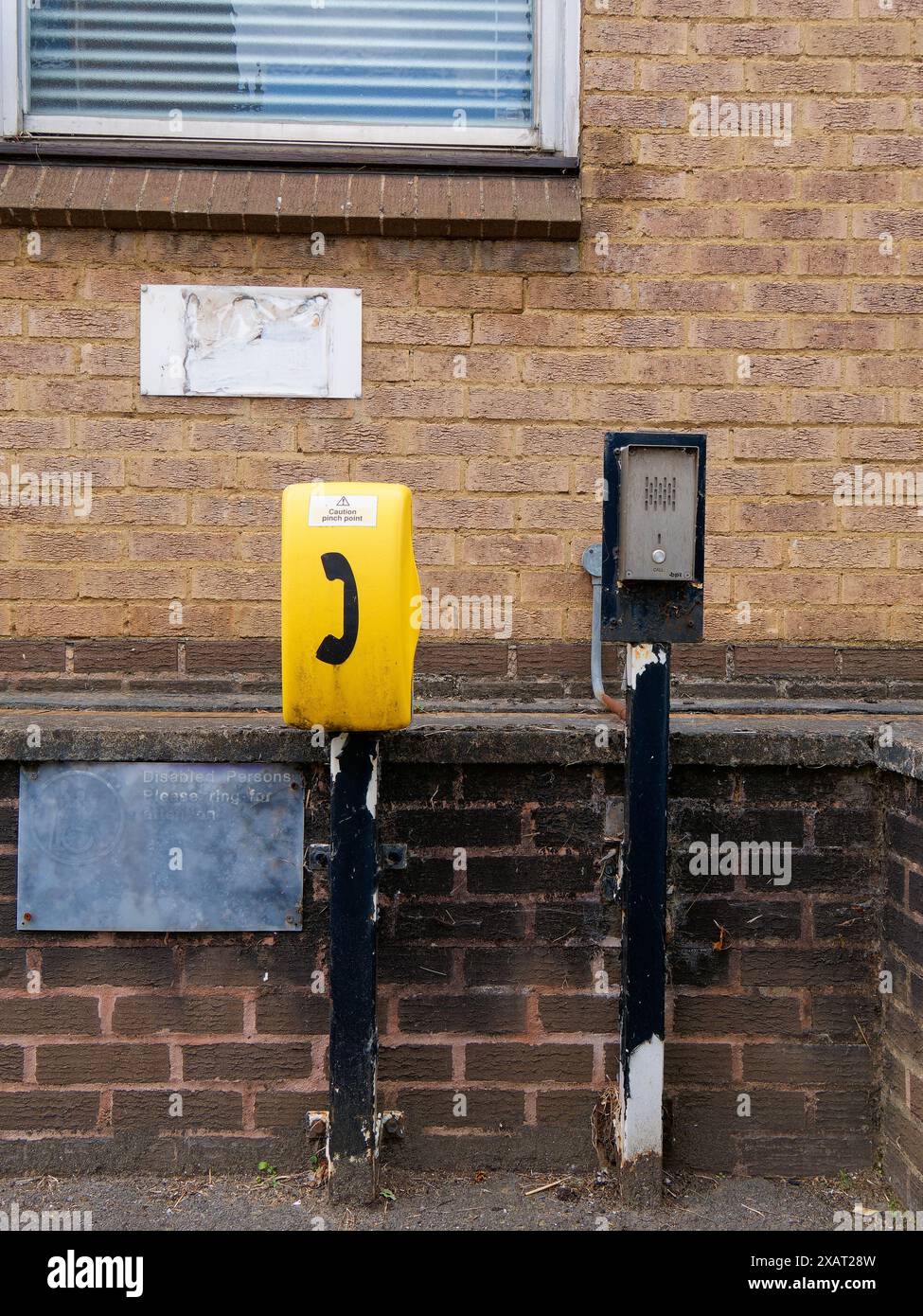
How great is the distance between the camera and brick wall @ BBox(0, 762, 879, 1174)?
312cm

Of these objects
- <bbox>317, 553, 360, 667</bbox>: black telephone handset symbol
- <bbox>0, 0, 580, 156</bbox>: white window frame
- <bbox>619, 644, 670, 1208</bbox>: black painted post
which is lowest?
<bbox>619, 644, 670, 1208</bbox>: black painted post

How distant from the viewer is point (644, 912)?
9.43ft

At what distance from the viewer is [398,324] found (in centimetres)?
366

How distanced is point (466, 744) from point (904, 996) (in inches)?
56.6

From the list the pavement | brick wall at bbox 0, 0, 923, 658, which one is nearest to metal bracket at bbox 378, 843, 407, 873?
the pavement

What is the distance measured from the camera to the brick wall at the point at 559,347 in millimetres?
3643

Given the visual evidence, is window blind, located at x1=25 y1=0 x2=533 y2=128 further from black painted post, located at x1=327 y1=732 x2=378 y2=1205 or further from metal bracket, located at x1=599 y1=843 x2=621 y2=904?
metal bracket, located at x1=599 y1=843 x2=621 y2=904

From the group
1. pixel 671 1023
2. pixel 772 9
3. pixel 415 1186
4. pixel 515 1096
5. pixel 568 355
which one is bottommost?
pixel 415 1186

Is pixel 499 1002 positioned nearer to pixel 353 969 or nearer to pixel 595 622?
pixel 353 969

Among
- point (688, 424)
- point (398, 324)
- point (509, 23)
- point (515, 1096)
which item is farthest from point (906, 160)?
point (515, 1096)

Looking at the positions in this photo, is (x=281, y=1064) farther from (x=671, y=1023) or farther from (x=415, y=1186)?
(x=671, y=1023)

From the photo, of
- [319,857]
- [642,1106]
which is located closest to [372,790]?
[319,857]

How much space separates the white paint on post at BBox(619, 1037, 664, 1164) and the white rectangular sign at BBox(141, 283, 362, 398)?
231 cm

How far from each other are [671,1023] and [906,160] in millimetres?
2996
